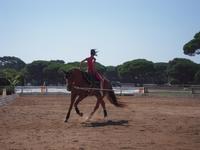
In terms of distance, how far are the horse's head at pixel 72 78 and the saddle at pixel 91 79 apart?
29 centimetres

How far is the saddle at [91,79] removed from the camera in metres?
15.6

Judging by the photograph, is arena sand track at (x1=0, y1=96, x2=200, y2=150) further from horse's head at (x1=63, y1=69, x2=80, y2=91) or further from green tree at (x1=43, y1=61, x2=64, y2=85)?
green tree at (x1=43, y1=61, x2=64, y2=85)

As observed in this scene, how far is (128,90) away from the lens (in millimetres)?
51906

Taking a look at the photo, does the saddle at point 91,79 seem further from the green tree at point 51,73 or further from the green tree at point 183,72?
the green tree at point 51,73

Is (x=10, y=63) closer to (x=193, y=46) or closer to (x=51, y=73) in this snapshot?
(x=51, y=73)

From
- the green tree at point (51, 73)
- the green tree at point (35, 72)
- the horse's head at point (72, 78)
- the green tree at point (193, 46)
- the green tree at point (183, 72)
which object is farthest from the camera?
the green tree at point (35, 72)

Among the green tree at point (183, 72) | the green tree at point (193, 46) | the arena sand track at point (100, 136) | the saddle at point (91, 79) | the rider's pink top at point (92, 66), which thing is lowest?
the arena sand track at point (100, 136)

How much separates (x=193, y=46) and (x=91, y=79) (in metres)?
68.5

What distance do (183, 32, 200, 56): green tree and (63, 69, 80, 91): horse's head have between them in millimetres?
68038

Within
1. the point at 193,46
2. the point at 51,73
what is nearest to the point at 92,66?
the point at 193,46

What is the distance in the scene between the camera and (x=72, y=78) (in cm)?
1541

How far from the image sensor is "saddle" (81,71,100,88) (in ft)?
51.2

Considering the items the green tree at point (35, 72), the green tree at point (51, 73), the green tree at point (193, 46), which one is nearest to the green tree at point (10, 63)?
the green tree at point (35, 72)

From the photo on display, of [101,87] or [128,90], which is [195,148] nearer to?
[101,87]
